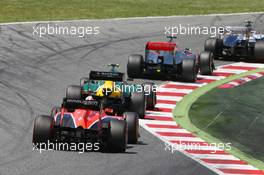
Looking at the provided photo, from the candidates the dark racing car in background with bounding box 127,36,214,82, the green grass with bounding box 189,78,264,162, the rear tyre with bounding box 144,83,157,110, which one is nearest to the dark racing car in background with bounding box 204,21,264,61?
the dark racing car in background with bounding box 127,36,214,82

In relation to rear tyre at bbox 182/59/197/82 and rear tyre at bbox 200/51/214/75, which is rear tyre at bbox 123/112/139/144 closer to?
rear tyre at bbox 182/59/197/82

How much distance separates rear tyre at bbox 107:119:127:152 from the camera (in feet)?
68.1

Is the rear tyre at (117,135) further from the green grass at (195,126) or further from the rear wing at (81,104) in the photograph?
the green grass at (195,126)

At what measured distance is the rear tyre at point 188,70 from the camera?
101 feet

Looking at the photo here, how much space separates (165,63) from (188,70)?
3.15 ft

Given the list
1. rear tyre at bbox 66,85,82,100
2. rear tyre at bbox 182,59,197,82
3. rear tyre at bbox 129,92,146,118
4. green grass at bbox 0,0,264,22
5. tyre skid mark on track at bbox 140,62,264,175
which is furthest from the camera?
green grass at bbox 0,0,264,22

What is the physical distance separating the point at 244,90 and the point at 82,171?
38.7 ft

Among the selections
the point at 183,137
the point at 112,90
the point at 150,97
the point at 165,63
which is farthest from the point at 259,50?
the point at 183,137

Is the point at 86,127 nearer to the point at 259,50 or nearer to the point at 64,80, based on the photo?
the point at 64,80

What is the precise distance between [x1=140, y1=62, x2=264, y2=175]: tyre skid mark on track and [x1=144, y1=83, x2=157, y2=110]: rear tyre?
0.28 metres

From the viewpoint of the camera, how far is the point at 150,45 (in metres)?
31.2

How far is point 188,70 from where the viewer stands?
101ft

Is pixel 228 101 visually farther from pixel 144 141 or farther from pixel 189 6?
pixel 189 6

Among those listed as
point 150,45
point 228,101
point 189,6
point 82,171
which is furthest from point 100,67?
point 189,6
